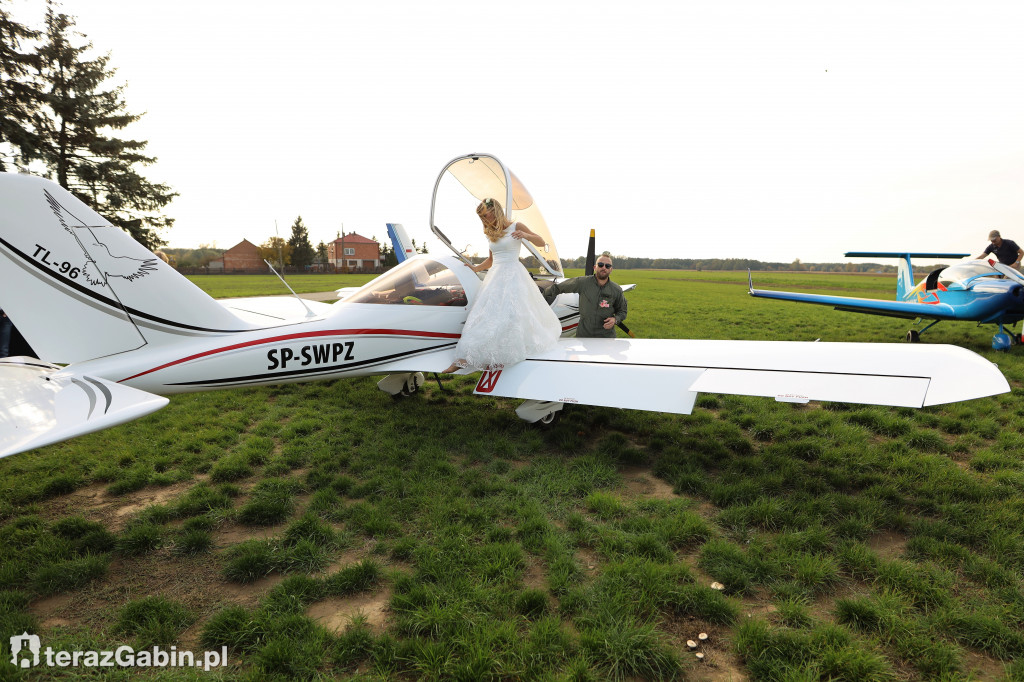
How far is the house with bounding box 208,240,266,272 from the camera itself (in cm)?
9131

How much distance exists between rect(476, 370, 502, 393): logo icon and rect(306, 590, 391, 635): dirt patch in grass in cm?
224

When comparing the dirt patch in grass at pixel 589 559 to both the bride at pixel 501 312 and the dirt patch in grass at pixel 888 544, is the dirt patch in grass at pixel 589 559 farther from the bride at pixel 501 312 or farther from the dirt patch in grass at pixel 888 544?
the bride at pixel 501 312

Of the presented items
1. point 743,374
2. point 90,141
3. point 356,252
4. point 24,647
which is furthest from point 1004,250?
point 356,252

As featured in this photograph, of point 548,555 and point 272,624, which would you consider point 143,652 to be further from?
point 548,555

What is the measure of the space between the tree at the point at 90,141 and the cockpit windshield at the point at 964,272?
3014 centimetres

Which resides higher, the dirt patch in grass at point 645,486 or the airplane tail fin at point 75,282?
the airplane tail fin at point 75,282

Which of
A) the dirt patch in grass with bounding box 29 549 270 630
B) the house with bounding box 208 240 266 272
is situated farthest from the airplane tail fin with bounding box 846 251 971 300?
the house with bounding box 208 240 266 272

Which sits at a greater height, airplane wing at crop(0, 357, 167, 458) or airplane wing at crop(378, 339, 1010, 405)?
airplane wing at crop(0, 357, 167, 458)

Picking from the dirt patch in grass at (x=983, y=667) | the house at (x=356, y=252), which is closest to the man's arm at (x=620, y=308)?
the dirt patch in grass at (x=983, y=667)

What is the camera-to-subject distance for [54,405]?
264cm

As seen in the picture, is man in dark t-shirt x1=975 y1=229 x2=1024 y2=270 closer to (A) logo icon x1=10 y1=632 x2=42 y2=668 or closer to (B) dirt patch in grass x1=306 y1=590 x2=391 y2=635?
(B) dirt patch in grass x1=306 y1=590 x2=391 y2=635

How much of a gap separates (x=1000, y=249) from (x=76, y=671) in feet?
54.2

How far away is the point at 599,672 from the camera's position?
209 cm

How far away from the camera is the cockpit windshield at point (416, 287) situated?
5035 mm
